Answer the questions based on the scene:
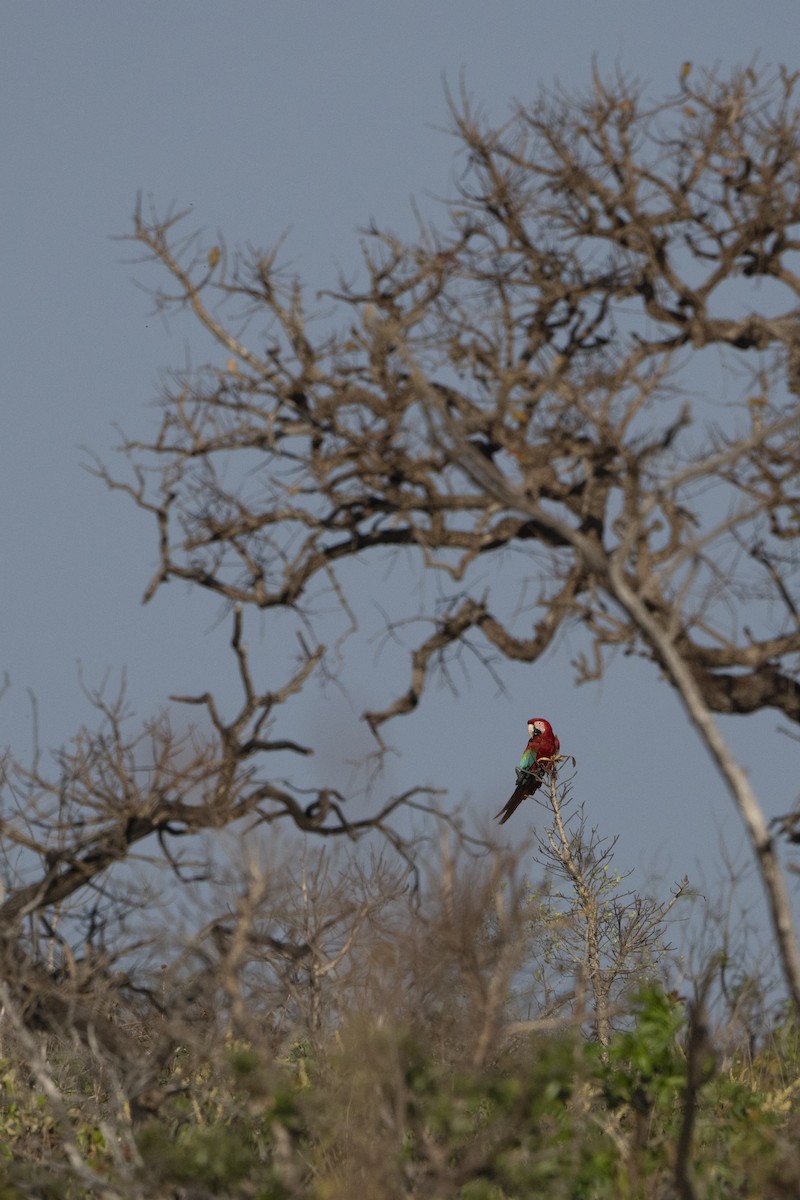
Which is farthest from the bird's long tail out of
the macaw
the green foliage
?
the green foliage

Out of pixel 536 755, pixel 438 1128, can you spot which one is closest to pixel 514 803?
pixel 536 755

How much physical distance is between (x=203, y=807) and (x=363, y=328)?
4007mm

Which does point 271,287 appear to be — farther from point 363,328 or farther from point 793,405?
point 793,405

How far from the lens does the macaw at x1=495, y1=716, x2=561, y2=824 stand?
16.9 metres

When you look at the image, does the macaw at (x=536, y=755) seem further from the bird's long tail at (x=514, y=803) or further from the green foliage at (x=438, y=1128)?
the green foliage at (x=438, y=1128)

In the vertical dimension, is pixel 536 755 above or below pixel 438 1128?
above

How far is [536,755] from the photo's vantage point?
55.7 ft

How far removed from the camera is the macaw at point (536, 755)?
16938mm

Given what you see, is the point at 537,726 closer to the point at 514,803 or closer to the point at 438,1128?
the point at 514,803

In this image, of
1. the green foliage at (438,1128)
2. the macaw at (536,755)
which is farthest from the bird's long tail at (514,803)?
the green foliage at (438,1128)

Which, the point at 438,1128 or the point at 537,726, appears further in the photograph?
the point at 537,726

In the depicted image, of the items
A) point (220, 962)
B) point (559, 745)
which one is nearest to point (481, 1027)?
point (220, 962)

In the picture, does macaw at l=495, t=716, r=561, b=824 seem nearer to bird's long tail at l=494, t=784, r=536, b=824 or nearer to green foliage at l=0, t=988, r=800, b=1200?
bird's long tail at l=494, t=784, r=536, b=824

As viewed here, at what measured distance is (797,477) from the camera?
492 inches
